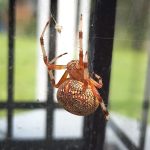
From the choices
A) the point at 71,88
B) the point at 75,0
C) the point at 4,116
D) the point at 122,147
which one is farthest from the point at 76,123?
the point at 75,0

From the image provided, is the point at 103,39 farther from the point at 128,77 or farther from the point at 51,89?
the point at 128,77

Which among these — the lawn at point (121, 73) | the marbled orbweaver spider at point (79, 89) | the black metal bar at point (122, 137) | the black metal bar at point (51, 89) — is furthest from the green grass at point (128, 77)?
the marbled orbweaver spider at point (79, 89)

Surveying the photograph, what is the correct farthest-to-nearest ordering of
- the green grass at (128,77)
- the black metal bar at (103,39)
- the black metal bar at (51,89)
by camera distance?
the green grass at (128,77)
the black metal bar at (51,89)
the black metal bar at (103,39)

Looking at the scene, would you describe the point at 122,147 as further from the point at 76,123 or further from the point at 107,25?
the point at 107,25

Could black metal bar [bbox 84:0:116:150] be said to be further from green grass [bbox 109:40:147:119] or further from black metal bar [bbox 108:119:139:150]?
green grass [bbox 109:40:147:119]

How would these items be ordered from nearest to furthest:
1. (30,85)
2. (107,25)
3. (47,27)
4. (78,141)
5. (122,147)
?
(107,25), (47,27), (78,141), (122,147), (30,85)

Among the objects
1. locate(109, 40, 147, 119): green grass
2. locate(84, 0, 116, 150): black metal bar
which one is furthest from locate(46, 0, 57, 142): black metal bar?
locate(109, 40, 147, 119): green grass

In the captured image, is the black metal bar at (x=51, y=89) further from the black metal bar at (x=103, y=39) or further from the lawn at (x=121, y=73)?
the lawn at (x=121, y=73)
